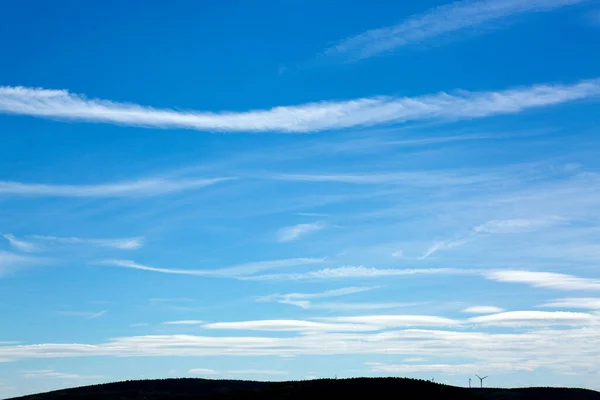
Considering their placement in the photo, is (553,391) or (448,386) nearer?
(448,386)

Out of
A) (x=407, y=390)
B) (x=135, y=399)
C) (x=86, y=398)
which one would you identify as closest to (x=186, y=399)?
(x=135, y=399)

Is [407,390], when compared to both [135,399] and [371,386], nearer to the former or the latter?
[371,386]

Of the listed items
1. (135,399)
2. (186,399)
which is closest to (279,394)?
(186,399)

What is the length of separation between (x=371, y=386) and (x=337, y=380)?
9.23 m

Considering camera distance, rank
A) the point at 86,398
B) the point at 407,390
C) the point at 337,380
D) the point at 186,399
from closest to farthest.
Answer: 1. the point at 407,390
2. the point at 337,380
3. the point at 186,399
4. the point at 86,398

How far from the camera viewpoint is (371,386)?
5748 inches

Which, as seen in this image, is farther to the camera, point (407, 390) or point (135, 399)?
point (135, 399)

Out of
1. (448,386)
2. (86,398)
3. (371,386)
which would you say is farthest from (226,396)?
(86,398)

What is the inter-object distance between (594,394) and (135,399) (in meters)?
106

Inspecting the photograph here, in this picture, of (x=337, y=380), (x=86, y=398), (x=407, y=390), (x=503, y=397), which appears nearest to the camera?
(x=407, y=390)

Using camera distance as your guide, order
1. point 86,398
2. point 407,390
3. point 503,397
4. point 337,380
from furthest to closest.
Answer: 1. point 86,398
2. point 503,397
3. point 337,380
4. point 407,390

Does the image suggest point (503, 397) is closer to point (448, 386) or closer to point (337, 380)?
point (448, 386)

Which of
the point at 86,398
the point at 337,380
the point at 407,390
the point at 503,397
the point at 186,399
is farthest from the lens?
the point at 86,398

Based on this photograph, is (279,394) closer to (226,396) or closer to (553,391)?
(226,396)
